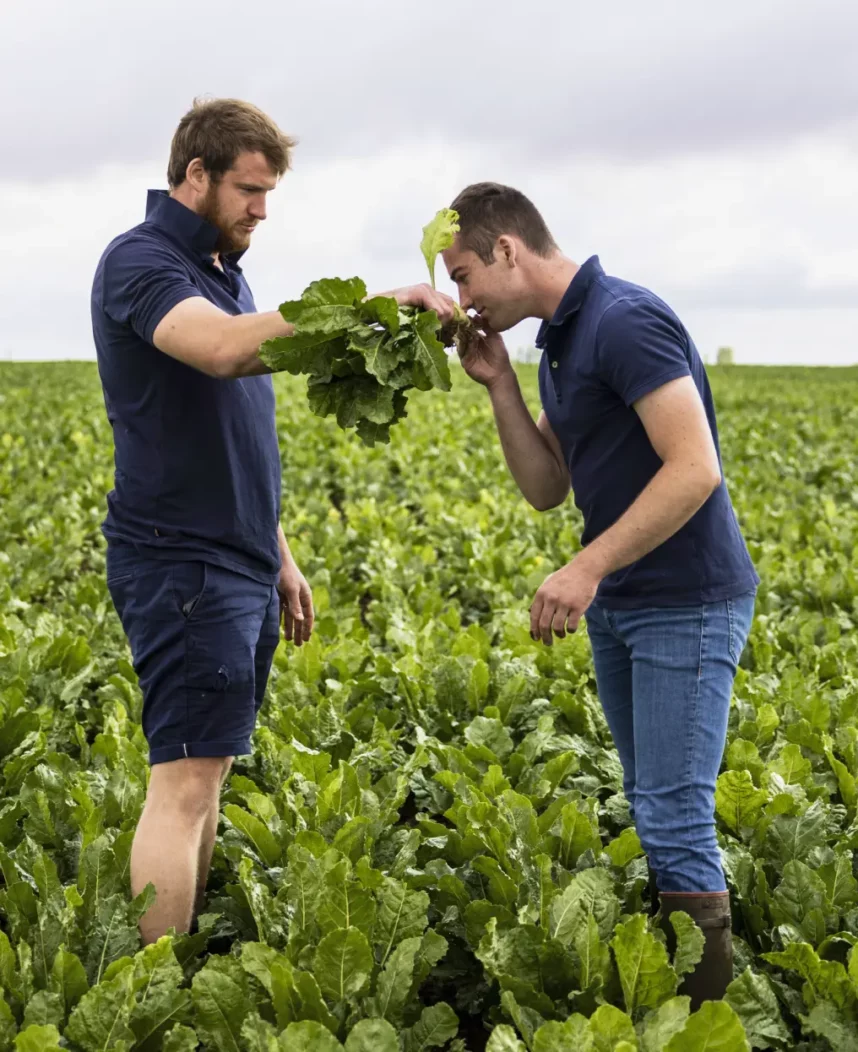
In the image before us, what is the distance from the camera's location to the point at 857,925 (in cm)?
340

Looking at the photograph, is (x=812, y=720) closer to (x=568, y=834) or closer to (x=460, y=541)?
(x=568, y=834)

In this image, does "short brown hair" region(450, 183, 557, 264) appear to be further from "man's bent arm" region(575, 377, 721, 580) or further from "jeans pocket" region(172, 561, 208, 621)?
"jeans pocket" region(172, 561, 208, 621)

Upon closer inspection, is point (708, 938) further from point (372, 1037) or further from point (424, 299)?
point (424, 299)

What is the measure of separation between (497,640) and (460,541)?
2275 millimetres

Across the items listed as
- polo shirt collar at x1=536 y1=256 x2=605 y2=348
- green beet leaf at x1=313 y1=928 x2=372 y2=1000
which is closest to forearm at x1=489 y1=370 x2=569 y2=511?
polo shirt collar at x1=536 y1=256 x2=605 y2=348

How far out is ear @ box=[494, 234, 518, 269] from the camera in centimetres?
298

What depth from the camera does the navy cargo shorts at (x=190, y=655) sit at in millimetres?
2975

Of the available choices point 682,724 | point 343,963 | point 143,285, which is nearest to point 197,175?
point 143,285

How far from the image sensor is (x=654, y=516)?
8.84 ft

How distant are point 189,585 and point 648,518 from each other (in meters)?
1.18

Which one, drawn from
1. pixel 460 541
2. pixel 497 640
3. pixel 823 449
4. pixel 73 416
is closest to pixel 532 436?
pixel 497 640

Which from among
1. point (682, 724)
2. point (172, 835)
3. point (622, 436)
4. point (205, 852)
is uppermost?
point (622, 436)

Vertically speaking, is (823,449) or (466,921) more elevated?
(823,449)

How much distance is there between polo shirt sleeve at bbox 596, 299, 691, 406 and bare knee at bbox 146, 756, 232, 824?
56.0 inches
